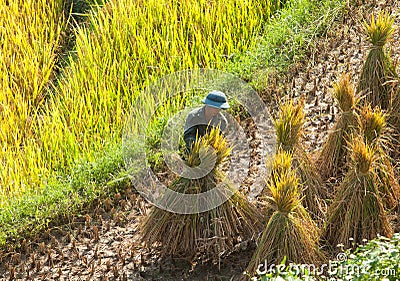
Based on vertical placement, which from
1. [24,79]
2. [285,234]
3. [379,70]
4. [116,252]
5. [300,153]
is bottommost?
[116,252]

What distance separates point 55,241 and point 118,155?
727 millimetres

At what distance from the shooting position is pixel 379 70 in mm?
4867

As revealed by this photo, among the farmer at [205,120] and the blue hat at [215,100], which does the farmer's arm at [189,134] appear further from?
the blue hat at [215,100]

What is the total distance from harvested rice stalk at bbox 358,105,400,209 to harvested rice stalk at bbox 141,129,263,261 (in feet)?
2.35

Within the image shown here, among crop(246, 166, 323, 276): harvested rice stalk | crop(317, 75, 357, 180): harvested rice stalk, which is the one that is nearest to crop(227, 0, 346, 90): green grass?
crop(317, 75, 357, 180): harvested rice stalk

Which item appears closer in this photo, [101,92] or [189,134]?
[189,134]

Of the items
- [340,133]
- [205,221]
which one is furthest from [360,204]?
[205,221]

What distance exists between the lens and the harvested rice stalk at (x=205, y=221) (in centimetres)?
414

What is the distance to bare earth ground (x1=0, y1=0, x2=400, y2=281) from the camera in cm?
430

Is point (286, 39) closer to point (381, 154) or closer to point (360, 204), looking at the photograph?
point (381, 154)

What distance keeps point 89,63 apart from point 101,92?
437 mm

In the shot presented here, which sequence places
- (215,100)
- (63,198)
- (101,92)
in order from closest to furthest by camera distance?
(215,100)
(63,198)
(101,92)

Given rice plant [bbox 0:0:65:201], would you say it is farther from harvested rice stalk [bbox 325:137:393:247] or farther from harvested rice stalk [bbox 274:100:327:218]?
harvested rice stalk [bbox 325:137:393:247]

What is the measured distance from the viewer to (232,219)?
4.20 m
